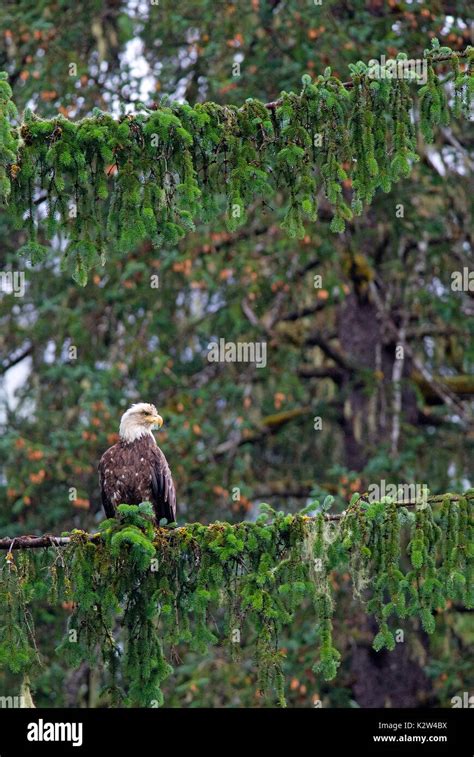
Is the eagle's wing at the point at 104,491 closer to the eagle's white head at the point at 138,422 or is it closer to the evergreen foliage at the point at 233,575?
the eagle's white head at the point at 138,422

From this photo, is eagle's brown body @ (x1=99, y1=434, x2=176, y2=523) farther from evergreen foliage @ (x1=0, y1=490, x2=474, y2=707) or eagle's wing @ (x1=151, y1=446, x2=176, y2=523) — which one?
evergreen foliage @ (x1=0, y1=490, x2=474, y2=707)

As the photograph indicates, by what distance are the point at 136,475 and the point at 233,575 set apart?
2.68m

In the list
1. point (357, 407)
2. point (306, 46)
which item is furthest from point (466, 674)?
point (306, 46)

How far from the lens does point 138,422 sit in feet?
37.7


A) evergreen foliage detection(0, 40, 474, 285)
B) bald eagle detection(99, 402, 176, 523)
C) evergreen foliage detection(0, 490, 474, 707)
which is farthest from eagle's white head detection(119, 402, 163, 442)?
evergreen foliage detection(0, 490, 474, 707)

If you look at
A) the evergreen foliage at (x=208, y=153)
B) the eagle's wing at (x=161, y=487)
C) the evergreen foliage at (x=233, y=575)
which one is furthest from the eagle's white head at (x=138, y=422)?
the evergreen foliage at (x=233, y=575)

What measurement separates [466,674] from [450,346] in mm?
3559

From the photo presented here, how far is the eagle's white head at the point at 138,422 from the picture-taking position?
11.4 m

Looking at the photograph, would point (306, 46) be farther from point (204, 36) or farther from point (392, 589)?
point (392, 589)

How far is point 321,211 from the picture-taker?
627 inches

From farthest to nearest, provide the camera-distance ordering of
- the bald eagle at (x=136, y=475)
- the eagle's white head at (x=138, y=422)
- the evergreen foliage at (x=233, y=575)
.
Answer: the eagle's white head at (x=138, y=422) → the bald eagle at (x=136, y=475) → the evergreen foliage at (x=233, y=575)

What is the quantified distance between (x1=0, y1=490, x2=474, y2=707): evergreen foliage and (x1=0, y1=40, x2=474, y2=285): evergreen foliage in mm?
1670

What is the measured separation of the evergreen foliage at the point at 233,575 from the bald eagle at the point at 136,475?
243 cm

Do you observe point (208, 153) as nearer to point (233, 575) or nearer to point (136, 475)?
point (233, 575)
